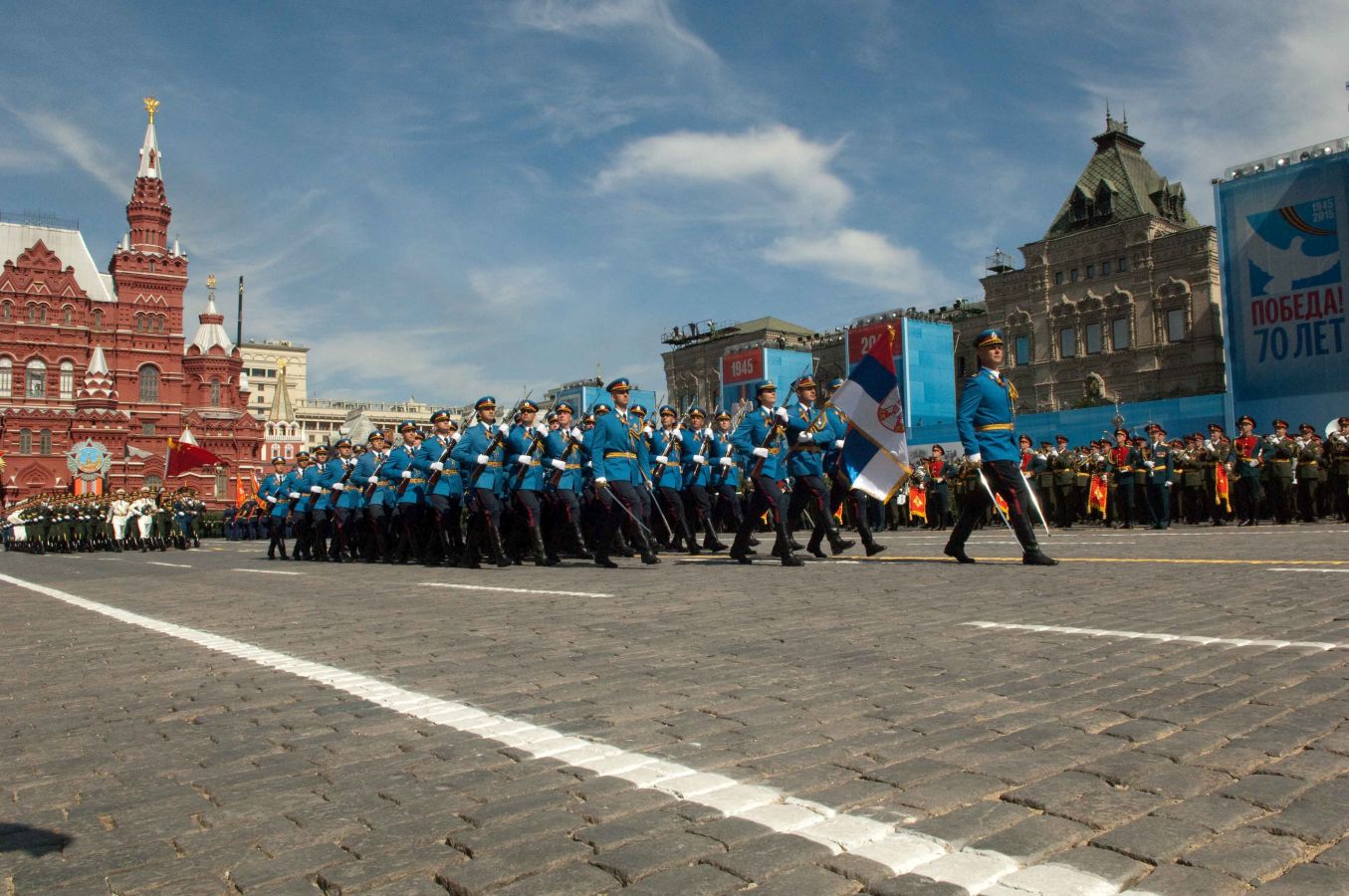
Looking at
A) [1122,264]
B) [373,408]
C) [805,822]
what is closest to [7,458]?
[1122,264]

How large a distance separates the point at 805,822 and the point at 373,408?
570 ft

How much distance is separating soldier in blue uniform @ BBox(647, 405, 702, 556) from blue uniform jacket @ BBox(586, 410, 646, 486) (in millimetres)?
2378

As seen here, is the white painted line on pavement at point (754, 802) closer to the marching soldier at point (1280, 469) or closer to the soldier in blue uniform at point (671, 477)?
the soldier in blue uniform at point (671, 477)

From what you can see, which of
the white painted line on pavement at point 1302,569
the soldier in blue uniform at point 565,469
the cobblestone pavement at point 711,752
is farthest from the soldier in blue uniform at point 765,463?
the white painted line on pavement at point 1302,569

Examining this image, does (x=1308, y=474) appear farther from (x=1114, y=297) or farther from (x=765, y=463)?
(x=1114, y=297)

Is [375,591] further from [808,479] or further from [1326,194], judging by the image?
[1326,194]

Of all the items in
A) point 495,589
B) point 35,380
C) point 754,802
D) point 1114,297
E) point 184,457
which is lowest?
point 754,802

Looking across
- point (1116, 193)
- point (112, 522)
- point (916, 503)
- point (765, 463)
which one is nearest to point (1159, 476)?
point (916, 503)

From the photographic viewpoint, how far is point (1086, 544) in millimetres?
13438

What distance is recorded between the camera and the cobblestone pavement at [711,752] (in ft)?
8.21

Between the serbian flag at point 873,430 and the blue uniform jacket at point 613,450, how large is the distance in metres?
2.62

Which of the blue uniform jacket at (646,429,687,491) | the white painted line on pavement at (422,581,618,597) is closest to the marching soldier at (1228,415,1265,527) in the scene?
the blue uniform jacket at (646,429,687,491)

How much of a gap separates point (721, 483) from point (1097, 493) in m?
9.58

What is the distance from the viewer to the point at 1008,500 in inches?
387
